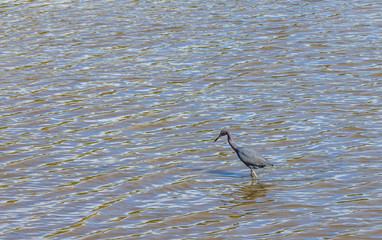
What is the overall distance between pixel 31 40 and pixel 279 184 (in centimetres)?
1132

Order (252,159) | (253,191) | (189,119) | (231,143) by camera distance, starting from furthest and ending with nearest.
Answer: (189,119), (231,143), (252,159), (253,191)

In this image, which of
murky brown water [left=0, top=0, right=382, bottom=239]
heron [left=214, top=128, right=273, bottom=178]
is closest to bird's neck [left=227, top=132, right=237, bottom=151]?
heron [left=214, top=128, right=273, bottom=178]

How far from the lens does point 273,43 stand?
66.8 ft

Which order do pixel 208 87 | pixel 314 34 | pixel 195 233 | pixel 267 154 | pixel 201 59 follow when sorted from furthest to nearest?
pixel 314 34 → pixel 201 59 → pixel 208 87 → pixel 267 154 → pixel 195 233

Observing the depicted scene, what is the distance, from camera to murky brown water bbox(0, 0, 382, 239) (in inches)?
433

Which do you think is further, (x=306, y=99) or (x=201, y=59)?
(x=201, y=59)

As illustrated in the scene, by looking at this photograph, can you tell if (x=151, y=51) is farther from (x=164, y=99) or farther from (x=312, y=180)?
(x=312, y=180)

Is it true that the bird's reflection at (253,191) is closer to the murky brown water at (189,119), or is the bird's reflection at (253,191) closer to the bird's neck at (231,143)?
the murky brown water at (189,119)

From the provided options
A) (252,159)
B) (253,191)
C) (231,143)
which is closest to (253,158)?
(252,159)

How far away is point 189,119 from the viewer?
15.4 meters

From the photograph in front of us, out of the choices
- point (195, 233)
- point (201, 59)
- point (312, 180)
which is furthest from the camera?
point (201, 59)

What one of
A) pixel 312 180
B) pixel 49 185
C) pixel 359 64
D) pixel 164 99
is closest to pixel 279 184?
pixel 312 180

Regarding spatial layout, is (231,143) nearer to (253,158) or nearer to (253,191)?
(253,158)

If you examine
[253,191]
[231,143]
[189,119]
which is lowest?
[189,119]
